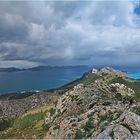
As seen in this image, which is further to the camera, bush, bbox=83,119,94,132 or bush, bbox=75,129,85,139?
bush, bbox=83,119,94,132

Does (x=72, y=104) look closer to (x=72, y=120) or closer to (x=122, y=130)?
(x=72, y=120)

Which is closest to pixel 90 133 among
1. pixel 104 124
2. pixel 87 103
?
pixel 104 124

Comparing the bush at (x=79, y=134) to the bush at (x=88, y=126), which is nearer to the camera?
the bush at (x=79, y=134)

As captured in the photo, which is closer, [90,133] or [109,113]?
[90,133]

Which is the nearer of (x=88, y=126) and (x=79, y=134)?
(x=79, y=134)

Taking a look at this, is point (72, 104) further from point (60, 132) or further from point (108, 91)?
point (60, 132)

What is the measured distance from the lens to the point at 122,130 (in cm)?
6681

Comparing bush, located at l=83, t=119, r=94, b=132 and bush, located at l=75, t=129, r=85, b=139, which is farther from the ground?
bush, located at l=83, t=119, r=94, b=132

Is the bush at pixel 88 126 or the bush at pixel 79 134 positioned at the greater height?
the bush at pixel 88 126

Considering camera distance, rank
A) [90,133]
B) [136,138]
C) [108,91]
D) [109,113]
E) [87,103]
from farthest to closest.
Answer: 1. [108,91]
2. [87,103]
3. [109,113]
4. [90,133]
5. [136,138]

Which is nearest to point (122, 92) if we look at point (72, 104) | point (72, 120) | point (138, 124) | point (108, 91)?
point (108, 91)

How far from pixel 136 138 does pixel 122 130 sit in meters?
3.87

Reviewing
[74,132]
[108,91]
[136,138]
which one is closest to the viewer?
[136,138]

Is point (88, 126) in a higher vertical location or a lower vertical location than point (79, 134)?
higher
